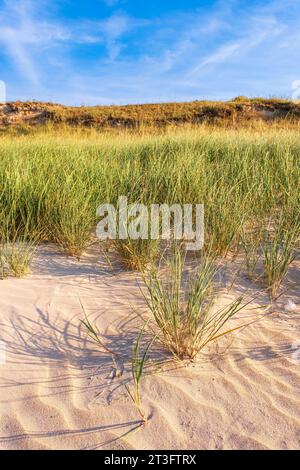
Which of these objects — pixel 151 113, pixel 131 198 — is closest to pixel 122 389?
pixel 131 198

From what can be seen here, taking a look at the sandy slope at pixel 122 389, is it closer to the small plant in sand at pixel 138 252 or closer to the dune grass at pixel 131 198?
the small plant in sand at pixel 138 252

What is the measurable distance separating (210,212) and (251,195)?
1.63 feet

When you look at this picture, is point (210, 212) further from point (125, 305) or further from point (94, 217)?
point (125, 305)

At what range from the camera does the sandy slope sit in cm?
156

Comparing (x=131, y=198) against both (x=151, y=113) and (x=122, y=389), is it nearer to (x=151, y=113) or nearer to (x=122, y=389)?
(x=122, y=389)

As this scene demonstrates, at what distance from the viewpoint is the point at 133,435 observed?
156 cm

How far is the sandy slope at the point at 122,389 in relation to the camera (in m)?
1.56

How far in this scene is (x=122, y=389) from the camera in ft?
5.84

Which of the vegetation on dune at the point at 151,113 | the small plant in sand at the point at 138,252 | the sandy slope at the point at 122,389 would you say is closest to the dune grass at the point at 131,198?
the small plant in sand at the point at 138,252

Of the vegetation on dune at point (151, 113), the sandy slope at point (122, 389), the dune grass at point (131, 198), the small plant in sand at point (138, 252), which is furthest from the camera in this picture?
the vegetation on dune at point (151, 113)

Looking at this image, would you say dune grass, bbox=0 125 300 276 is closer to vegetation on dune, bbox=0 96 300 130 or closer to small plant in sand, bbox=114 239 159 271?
small plant in sand, bbox=114 239 159 271

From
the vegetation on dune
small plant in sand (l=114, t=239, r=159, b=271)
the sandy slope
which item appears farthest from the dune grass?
the vegetation on dune
